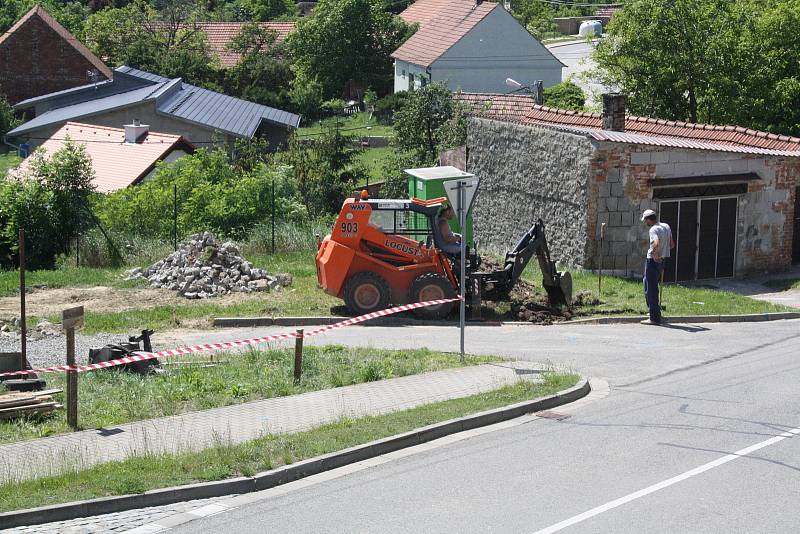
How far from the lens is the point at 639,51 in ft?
117

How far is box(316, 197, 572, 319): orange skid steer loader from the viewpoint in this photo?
20188 millimetres

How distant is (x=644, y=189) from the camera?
2444cm

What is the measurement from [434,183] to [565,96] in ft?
85.8

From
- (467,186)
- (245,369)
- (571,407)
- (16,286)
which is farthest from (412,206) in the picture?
(16,286)

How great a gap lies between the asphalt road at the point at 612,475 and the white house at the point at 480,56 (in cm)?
4617

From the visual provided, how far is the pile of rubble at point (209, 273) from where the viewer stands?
74.8ft

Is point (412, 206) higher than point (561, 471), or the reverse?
point (412, 206)

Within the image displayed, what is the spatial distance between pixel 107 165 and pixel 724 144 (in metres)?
20.4

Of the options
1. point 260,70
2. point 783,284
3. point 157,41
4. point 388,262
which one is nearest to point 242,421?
point 388,262

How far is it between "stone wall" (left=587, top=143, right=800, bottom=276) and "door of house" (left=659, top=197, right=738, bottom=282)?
0.31m

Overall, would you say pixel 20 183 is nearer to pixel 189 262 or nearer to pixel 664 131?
pixel 189 262

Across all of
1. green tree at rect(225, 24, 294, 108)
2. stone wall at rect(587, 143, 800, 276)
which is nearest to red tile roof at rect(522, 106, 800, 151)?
stone wall at rect(587, 143, 800, 276)

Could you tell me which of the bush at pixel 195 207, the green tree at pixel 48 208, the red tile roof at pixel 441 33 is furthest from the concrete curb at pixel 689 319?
the red tile roof at pixel 441 33

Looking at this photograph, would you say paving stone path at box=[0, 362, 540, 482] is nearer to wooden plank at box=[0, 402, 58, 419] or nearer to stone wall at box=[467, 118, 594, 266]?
wooden plank at box=[0, 402, 58, 419]
